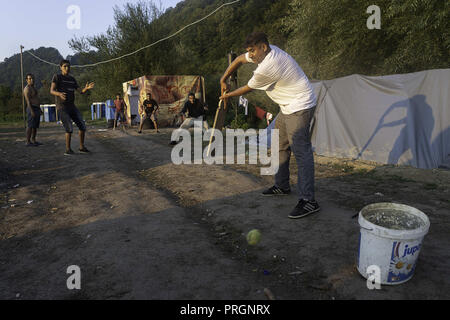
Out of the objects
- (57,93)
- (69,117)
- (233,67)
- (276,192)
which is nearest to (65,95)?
(57,93)

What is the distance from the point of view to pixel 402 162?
662 cm

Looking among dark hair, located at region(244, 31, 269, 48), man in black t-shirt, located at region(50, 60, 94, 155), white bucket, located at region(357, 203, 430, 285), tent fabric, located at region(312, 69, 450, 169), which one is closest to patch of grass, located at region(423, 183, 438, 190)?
tent fabric, located at region(312, 69, 450, 169)

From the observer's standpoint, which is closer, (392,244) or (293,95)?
(392,244)

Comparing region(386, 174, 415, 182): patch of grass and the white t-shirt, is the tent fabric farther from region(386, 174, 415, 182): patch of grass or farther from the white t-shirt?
the white t-shirt

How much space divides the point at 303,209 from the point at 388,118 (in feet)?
15.8

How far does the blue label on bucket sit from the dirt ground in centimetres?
9

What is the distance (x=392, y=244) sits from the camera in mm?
2029

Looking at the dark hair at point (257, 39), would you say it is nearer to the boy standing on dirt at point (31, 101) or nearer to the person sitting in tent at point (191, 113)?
the person sitting in tent at point (191, 113)

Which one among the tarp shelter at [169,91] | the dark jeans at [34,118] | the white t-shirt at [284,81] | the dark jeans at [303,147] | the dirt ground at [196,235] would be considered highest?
the tarp shelter at [169,91]

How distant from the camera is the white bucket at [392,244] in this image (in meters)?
2.02

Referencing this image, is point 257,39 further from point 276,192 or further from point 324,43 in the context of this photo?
point 324,43

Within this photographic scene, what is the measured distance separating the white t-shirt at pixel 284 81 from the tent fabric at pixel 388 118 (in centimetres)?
427

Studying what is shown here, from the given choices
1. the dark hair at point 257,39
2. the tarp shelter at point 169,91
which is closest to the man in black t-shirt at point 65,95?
the dark hair at point 257,39

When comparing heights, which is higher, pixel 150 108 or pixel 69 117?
pixel 150 108
